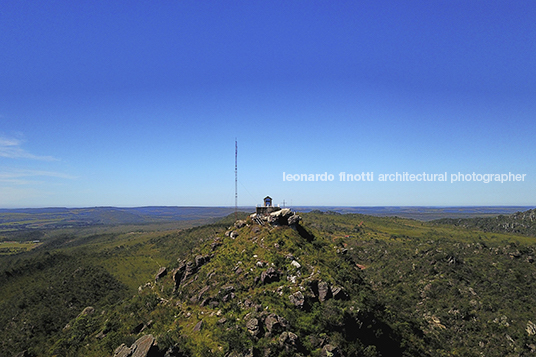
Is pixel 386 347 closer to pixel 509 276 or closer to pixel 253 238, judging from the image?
pixel 253 238

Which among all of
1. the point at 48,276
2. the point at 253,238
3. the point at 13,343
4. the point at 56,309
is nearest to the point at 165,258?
the point at 48,276

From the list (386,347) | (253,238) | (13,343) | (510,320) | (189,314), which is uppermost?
(253,238)

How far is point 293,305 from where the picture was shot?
37.2 meters

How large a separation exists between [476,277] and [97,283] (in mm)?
143840

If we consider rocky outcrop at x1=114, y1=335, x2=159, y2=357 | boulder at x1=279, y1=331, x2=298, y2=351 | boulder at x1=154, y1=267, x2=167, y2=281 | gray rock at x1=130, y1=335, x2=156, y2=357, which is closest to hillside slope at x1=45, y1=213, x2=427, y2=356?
boulder at x1=279, y1=331, x2=298, y2=351

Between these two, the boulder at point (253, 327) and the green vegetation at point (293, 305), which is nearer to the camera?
the boulder at point (253, 327)

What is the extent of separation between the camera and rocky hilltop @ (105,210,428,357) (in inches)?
1270

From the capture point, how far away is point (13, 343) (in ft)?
231

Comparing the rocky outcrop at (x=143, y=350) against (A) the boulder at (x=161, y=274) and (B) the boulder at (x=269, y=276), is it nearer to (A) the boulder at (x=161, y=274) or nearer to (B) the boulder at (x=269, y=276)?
(B) the boulder at (x=269, y=276)

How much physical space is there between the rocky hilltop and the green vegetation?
0.62ft

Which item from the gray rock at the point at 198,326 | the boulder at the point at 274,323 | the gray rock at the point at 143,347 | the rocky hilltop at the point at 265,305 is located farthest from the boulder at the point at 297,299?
the gray rock at the point at 143,347

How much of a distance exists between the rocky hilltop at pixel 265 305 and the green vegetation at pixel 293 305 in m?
0.19

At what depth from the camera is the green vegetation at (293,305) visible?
34812 mm

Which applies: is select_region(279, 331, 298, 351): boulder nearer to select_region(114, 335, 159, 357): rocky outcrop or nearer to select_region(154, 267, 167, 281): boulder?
select_region(114, 335, 159, 357): rocky outcrop
